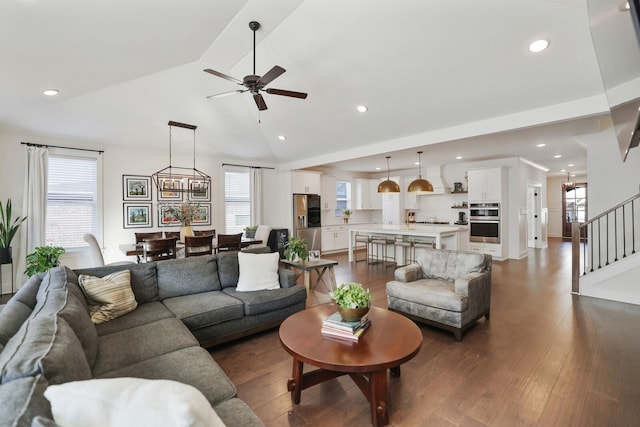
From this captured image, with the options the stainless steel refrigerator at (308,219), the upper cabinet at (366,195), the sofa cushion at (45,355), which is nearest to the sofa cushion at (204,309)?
the sofa cushion at (45,355)

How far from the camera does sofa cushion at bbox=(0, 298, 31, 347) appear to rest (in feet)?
4.70

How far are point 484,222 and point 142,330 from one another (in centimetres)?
771

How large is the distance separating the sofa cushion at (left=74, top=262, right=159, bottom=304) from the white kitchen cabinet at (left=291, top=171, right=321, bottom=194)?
196 inches

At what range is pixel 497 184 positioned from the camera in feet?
23.8

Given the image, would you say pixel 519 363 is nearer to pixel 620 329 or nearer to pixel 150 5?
pixel 620 329

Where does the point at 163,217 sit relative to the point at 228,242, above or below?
above

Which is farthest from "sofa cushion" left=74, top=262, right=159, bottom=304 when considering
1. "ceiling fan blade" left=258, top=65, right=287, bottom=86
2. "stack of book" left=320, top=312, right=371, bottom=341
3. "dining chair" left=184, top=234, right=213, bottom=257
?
"ceiling fan blade" left=258, top=65, right=287, bottom=86

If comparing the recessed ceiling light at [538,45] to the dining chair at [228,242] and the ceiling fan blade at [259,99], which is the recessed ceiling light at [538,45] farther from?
the dining chair at [228,242]

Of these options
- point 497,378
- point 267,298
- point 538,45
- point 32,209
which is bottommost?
point 497,378

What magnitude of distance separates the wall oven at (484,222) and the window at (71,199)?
851 centimetres

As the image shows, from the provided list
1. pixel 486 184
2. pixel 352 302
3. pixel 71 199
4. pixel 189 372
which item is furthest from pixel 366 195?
pixel 189 372

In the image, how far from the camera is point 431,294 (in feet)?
10.6

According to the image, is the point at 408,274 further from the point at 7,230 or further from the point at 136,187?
the point at 7,230

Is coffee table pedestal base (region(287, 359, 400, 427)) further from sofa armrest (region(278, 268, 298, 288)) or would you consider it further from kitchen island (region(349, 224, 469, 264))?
kitchen island (region(349, 224, 469, 264))
